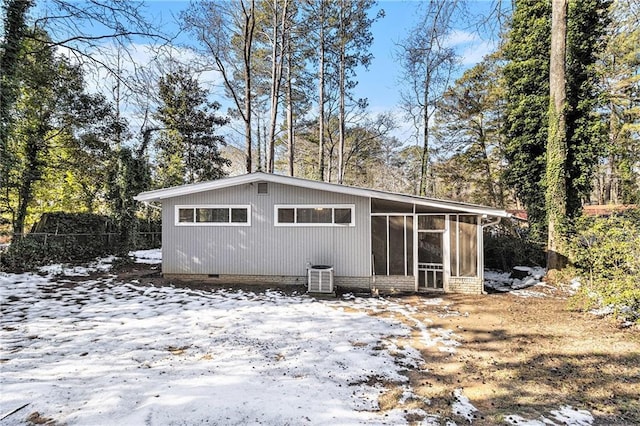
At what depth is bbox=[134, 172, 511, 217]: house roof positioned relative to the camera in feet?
24.3

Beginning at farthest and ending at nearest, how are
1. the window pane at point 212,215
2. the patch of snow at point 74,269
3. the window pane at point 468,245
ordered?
the patch of snow at point 74,269, the window pane at point 212,215, the window pane at point 468,245

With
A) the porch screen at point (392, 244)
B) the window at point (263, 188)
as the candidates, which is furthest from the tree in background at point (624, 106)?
the window at point (263, 188)

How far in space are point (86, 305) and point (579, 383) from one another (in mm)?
7837

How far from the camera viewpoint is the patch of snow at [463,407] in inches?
111

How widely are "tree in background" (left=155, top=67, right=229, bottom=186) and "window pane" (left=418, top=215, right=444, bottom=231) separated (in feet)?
39.5

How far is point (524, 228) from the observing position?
1155 centimetres

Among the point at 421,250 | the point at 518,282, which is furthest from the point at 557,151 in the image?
the point at 421,250

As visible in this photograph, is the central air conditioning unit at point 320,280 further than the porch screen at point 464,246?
No

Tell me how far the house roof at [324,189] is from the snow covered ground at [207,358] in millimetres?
2351

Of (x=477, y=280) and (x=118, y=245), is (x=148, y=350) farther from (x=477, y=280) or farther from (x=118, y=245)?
(x=118, y=245)

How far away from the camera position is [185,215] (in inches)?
336

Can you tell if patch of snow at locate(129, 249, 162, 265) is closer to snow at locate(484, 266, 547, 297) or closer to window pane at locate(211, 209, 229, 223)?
window pane at locate(211, 209, 229, 223)

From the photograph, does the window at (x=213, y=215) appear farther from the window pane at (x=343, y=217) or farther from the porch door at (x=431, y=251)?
the porch door at (x=431, y=251)

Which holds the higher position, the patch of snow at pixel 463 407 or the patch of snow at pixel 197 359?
the patch of snow at pixel 197 359
